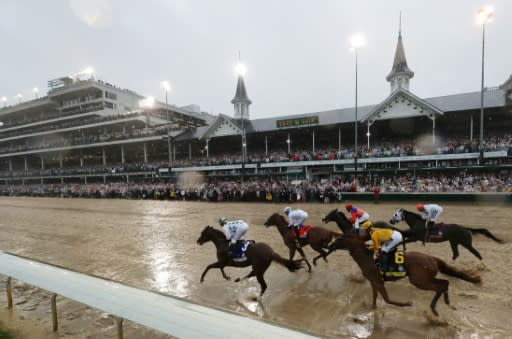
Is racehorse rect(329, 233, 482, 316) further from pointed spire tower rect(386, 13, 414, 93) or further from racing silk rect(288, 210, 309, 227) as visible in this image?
pointed spire tower rect(386, 13, 414, 93)

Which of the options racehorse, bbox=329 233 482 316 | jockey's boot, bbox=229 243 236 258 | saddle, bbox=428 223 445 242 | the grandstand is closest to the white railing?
jockey's boot, bbox=229 243 236 258

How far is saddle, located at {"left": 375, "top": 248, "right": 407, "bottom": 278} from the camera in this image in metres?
3.87

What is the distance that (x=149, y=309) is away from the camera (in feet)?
9.04

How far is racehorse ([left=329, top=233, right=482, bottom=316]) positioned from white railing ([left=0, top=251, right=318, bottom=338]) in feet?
7.59

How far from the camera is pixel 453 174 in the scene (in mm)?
18156

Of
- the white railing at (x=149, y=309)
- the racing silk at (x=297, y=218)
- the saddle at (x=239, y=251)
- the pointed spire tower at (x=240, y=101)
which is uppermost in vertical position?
the pointed spire tower at (x=240, y=101)

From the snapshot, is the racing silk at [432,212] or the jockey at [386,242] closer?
the jockey at [386,242]

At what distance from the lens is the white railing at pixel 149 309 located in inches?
89.0

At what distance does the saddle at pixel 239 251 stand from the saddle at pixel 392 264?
220cm

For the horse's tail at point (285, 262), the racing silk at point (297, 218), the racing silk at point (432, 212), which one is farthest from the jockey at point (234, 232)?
the racing silk at point (432, 212)

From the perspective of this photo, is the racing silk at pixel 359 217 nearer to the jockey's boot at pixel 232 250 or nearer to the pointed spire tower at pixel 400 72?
the jockey's boot at pixel 232 250

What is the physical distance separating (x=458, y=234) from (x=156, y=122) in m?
41.8

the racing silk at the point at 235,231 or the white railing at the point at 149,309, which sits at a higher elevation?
the racing silk at the point at 235,231

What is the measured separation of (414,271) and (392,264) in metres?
0.29
